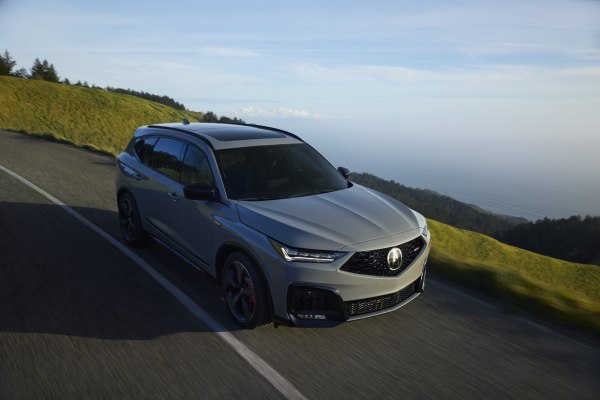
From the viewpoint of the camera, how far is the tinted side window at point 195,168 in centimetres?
487

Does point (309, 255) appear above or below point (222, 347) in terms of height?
above

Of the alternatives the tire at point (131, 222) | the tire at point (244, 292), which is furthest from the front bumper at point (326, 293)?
the tire at point (131, 222)

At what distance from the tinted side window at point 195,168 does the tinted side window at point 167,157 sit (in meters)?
0.16

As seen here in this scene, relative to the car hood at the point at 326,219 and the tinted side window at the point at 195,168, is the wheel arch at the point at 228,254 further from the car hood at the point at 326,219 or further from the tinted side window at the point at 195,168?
the tinted side window at the point at 195,168

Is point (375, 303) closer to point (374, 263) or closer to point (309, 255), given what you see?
point (374, 263)

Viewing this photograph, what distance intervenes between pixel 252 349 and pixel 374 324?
3.97ft

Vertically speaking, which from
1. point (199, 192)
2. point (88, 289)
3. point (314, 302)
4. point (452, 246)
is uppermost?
point (199, 192)

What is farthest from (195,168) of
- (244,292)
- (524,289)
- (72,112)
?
(72,112)

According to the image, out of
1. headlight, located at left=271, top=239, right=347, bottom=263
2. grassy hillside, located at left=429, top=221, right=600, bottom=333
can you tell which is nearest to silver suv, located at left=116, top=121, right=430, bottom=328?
headlight, located at left=271, top=239, right=347, bottom=263

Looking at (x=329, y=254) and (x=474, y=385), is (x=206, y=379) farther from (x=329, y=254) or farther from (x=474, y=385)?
(x=474, y=385)

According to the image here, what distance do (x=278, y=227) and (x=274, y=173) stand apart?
116 centimetres

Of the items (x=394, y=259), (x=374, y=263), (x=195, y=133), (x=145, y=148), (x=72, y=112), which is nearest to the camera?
(x=374, y=263)

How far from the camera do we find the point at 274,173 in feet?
16.1

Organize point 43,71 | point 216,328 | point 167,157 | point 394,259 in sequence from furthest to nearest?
point 43,71, point 167,157, point 216,328, point 394,259
